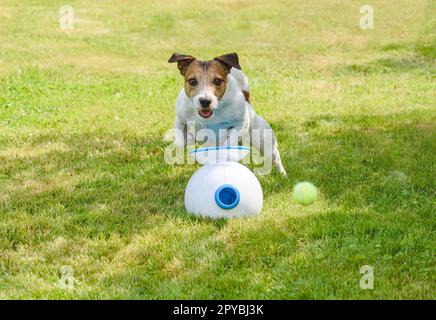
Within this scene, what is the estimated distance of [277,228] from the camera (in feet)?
19.4

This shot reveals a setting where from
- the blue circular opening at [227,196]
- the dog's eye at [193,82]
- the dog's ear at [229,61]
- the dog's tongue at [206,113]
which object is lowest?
the blue circular opening at [227,196]

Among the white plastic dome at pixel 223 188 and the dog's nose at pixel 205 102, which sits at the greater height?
the dog's nose at pixel 205 102

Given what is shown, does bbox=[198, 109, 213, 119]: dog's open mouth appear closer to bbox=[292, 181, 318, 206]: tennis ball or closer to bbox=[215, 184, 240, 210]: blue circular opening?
bbox=[215, 184, 240, 210]: blue circular opening

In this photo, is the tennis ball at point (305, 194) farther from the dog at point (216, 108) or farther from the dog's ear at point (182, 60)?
the dog's ear at point (182, 60)

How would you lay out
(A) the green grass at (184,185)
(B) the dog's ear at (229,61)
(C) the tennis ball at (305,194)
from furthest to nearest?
1. (B) the dog's ear at (229,61)
2. (C) the tennis ball at (305,194)
3. (A) the green grass at (184,185)

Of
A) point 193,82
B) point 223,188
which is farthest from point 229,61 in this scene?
point 223,188

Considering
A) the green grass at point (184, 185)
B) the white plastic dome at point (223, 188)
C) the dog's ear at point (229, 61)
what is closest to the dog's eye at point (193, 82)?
the dog's ear at point (229, 61)

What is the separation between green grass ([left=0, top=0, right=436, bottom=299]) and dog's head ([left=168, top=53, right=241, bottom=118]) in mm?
1127

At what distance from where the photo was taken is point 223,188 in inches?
239

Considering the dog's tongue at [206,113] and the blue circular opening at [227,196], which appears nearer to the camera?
the blue circular opening at [227,196]

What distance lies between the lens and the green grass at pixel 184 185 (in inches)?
196

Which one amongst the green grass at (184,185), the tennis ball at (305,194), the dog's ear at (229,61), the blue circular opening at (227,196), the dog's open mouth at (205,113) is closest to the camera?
the green grass at (184,185)

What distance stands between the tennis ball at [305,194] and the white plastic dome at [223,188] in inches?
21.5

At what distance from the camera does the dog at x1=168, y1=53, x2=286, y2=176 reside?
6.96 meters
